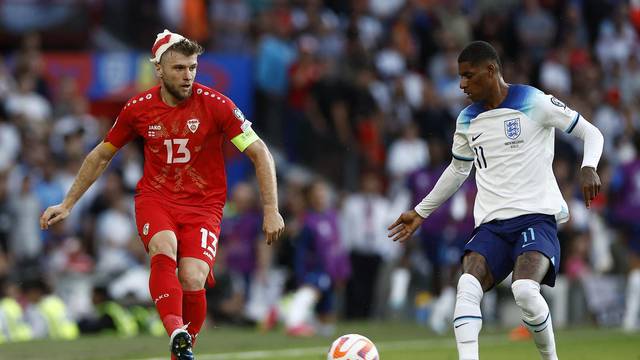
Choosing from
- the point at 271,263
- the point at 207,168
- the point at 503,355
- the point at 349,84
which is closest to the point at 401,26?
the point at 349,84

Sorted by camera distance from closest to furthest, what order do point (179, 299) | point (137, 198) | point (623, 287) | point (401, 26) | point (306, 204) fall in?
point (179, 299) → point (137, 198) → point (306, 204) → point (623, 287) → point (401, 26)

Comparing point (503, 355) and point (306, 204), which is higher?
point (306, 204)

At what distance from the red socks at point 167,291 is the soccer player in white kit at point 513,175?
78.4 inches

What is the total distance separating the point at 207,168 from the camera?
10.8 m

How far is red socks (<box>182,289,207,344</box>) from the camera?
1051 centimetres

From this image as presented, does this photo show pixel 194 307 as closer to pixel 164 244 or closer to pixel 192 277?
pixel 192 277

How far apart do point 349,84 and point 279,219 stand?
38.6 feet

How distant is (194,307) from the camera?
10.6 meters

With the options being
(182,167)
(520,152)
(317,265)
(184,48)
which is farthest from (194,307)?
(317,265)

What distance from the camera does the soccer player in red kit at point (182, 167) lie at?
1047 cm

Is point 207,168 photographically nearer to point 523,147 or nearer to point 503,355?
point 523,147

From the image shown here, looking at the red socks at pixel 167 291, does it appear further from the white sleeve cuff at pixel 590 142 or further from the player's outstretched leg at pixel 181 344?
the white sleeve cuff at pixel 590 142

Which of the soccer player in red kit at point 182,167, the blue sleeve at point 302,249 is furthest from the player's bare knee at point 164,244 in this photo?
the blue sleeve at point 302,249

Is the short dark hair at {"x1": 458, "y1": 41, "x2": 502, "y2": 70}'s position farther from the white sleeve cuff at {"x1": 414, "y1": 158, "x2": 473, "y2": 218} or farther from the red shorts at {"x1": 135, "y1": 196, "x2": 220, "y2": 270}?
the red shorts at {"x1": 135, "y1": 196, "x2": 220, "y2": 270}
